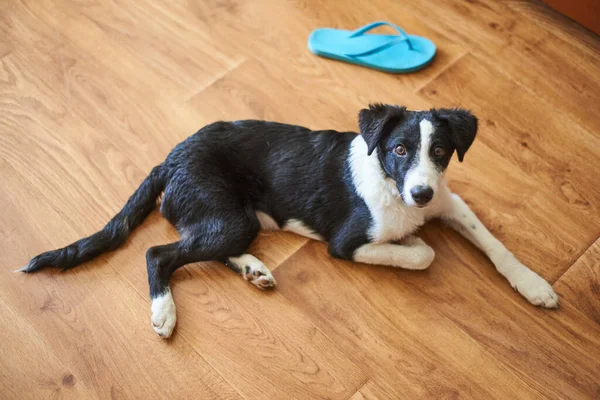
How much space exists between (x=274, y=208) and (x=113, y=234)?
0.65 meters

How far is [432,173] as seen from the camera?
237cm

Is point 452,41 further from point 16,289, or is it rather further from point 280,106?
point 16,289

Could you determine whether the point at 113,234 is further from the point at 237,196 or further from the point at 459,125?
the point at 459,125

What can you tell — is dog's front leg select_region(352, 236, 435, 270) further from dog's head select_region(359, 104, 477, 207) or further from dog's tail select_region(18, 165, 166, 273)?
dog's tail select_region(18, 165, 166, 273)

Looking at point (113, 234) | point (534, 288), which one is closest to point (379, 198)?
point (534, 288)

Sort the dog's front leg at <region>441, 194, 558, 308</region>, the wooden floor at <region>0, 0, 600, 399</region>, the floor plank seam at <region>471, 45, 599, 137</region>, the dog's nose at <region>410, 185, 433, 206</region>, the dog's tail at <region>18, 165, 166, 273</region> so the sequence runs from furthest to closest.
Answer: the floor plank seam at <region>471, 45, 599, 137</region> → the dog's tail at <region>18, 165, 166, 273</region> → the dog's front leg at <region>441, 194, 558, 308</region> → the wooden floor at <region>0, 0, 600, 399</region> → the dog's nose at <region>410, 185, 433, 206</region>

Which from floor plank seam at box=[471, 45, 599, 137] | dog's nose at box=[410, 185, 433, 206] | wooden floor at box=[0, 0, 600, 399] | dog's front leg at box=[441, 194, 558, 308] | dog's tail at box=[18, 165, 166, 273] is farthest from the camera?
floor plank seam at box=[471, 45, 599, 137]

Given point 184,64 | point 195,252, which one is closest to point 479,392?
point 195,252

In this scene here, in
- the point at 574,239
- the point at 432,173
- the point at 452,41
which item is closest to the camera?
the point at 432,173

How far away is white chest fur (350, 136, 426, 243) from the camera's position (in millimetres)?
2557

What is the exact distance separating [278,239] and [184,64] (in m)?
1.14

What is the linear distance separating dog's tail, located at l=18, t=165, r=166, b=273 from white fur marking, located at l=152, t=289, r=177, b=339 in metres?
0.34

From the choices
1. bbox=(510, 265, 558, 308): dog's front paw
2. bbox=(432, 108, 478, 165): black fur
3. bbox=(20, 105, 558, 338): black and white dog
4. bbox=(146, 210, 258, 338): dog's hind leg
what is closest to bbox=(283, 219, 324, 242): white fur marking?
bbox=(20, 105, 558, 338): black and white dog

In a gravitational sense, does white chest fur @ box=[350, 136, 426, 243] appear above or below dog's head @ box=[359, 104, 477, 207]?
below
